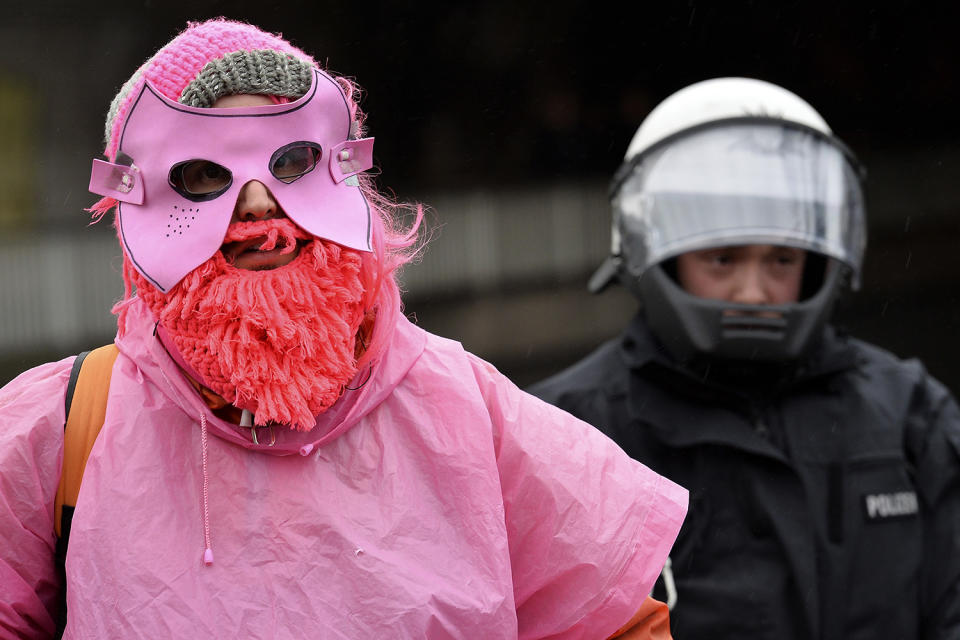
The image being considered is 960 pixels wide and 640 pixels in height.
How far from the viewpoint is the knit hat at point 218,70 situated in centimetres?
236

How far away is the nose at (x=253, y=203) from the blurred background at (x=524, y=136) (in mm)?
4049

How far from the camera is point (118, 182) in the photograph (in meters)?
2.42

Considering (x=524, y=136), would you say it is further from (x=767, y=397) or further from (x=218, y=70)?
(x=218, y=70)

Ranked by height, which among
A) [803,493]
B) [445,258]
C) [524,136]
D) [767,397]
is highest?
[524,136]

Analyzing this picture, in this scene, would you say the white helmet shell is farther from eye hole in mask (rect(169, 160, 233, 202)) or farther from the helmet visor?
eye hole in mask (rect(169, 160, 233, 202))

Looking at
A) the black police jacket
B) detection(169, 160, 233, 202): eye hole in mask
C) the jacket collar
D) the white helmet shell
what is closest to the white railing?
the white helmet shell

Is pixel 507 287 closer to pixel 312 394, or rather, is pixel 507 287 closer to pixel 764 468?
pixel 764 468

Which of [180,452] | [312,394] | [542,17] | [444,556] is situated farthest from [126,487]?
[542,17]

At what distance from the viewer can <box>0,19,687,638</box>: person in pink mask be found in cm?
223

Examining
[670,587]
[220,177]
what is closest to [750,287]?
[670,587]

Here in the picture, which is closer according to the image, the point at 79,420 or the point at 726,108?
the point at 79,420

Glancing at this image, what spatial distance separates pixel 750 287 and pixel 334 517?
6.12 feet

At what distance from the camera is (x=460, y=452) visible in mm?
2381

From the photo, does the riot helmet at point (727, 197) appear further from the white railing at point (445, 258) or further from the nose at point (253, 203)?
the white railing at point (445, 258)
